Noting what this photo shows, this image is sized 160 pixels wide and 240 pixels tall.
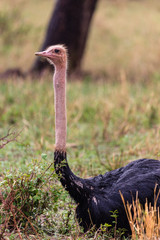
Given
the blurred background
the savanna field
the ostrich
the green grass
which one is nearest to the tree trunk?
the blurred background

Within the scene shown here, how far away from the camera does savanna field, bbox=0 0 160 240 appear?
418 centimetres

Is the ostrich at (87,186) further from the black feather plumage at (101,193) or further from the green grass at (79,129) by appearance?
the green grass at (79,129)

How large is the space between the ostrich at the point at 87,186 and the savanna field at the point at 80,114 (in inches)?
3.5

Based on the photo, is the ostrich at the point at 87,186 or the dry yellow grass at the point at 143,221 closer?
the dry yellow grass at the point at 143,221

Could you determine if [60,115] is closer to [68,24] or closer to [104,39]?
[68,24]

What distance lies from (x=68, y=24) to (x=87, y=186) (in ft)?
27.6

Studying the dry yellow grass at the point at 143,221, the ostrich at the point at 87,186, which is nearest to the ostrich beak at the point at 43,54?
the ostrich at the point at 87,186

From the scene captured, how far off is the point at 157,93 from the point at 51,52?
18.8ft

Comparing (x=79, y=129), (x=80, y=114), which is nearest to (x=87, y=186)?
(x=79, y=129)

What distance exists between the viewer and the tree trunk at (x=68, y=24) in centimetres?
1209

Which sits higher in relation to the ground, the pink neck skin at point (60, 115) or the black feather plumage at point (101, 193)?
the pink neck skin at point (60, 115)

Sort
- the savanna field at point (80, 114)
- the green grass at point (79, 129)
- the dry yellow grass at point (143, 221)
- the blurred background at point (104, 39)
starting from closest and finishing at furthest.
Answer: the dry yellow grass at point (143, 221) → the savanna field at point (80, 114) → the green grass at point (79, 129) → the blurred background at point (104, 39)

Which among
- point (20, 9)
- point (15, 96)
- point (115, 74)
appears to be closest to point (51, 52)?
point (15, 96)

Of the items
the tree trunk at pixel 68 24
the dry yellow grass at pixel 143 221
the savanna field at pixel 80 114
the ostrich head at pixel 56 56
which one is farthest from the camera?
the tree trunk at pixel 68 24
